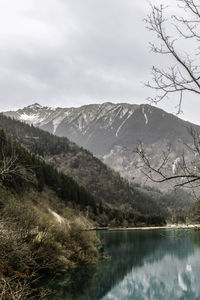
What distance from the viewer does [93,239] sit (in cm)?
3575

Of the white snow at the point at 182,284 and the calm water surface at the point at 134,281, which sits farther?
the white snow at the point at 182,284

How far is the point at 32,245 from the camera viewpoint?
24.4 metres

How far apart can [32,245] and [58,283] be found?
11.8 ft

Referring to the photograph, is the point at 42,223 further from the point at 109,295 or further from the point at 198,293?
the point at 198,293

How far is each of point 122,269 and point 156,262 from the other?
32.3ft

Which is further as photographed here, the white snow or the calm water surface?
the white snow

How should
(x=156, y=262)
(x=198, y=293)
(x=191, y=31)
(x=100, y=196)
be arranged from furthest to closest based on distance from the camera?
(x=100, y=196), (x=156, y=262), (x=198, y=293), (x=191, y=31)

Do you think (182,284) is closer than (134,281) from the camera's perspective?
No

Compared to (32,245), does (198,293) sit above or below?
below

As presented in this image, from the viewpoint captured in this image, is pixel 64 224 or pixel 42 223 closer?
pixel 42 223

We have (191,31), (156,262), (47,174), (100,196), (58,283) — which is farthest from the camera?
(100,196)

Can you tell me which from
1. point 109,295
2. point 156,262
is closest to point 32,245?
point 109,295

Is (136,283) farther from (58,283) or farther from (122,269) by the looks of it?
(58,283)

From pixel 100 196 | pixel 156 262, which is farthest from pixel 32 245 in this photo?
pixel 100 196
